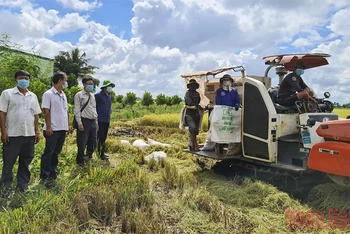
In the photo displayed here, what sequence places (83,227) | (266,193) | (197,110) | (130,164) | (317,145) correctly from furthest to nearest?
(197,110)
(130,164)
(266,193)
(317,145)
(83,227)

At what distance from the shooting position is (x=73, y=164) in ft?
19.6

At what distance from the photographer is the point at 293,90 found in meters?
5.46

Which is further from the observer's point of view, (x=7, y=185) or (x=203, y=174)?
(x=203, y=174)

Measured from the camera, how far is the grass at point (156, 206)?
11.5 feet

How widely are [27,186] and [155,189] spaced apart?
5.88ft

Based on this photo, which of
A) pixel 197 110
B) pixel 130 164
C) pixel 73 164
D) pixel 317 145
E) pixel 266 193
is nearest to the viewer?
pixel 317 145

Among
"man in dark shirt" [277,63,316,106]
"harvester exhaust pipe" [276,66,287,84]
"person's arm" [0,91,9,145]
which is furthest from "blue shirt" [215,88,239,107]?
"person's arm" [0,91,9,145]

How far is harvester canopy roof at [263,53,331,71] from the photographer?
5.46m

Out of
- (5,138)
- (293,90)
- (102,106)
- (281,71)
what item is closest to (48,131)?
(5,138)

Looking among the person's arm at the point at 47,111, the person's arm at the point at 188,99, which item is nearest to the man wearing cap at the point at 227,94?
the person's arm at the point at 188,99

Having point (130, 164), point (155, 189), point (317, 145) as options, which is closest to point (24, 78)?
point (130, 164)

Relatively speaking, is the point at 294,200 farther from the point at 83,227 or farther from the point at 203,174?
the point at 83,227

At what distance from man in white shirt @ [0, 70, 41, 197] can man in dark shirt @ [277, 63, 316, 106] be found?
3908 millimetres

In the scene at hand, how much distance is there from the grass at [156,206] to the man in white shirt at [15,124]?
41cm
